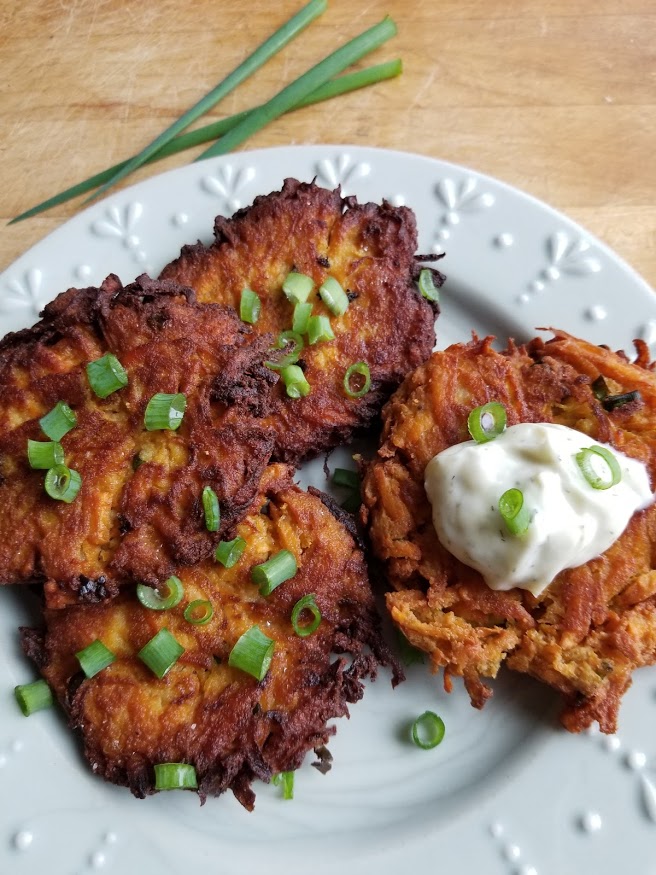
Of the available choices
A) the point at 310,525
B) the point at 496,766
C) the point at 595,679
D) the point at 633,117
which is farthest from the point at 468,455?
the point at 633,117

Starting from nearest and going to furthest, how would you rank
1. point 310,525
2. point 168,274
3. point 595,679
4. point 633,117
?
point 595,679 → point 310,525 → point 168,274 → point 633,117

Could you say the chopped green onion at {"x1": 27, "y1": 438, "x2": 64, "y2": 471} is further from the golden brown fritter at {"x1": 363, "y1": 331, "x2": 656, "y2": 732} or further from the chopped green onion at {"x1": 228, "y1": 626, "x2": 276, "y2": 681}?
the golden brown fritter at {"x1": 363, "y1": 331, "x2": 656, "y2": 732}

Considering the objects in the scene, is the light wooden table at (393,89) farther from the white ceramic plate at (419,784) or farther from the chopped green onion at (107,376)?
the chopped green onion at (107,376)

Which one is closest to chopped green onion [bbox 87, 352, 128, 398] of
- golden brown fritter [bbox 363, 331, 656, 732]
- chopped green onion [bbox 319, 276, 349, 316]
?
chopped green onion [bbox 319, 276, 349, 316]

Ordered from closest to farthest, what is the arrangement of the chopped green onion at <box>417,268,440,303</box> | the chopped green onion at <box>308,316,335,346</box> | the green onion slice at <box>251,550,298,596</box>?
the green onion slice at <box>251,550,298,596</box>
the chopped green onion at <box>308,316,335,346</box>
the chopped green onion at <box>417,268,440,303</box>

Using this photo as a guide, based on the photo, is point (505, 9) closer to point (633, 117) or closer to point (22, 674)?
point (633, 117)
